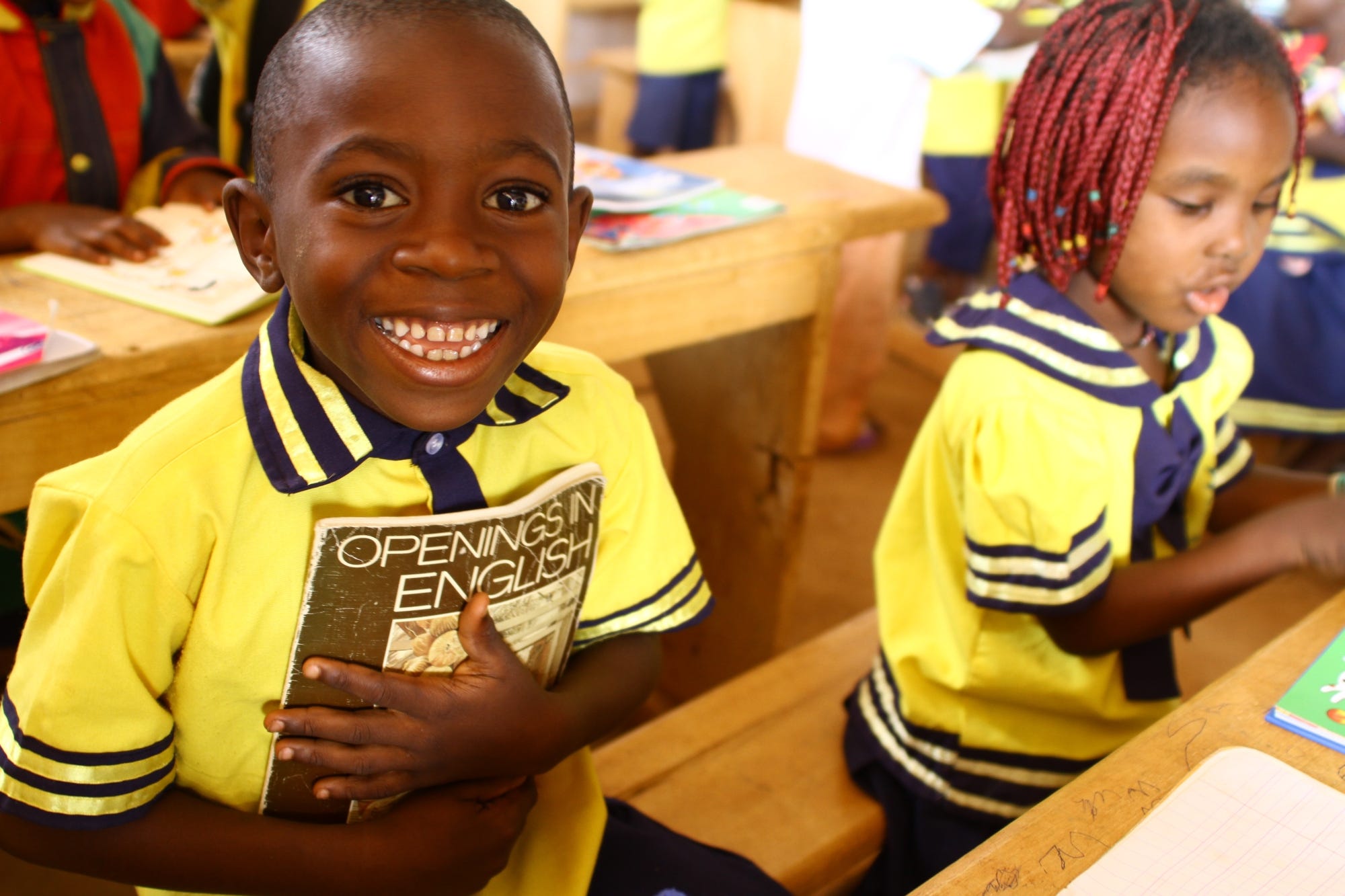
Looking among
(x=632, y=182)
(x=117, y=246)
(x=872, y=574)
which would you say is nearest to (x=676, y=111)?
(x=872, y=574)

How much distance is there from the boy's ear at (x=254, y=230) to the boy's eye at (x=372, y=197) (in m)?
0.09

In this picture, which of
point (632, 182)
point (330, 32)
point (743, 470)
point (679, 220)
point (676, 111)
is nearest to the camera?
point (330, 32)

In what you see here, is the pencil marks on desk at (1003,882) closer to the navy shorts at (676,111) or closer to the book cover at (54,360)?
the book cover at (54,360)

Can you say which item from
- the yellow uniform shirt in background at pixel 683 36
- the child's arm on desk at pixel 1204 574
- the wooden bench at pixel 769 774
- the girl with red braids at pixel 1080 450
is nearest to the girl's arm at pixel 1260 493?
the girl with red braids at pixel 1080 450

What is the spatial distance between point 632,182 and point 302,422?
953mm

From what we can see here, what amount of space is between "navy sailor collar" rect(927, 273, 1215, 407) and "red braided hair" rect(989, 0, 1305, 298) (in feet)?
0.19

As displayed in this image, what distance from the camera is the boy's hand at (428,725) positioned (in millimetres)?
→ 803

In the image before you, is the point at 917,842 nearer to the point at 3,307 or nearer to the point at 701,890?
the point at 701,890

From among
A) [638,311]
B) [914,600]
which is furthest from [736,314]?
[914,600]

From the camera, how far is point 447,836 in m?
0.85

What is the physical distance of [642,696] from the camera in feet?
3.31

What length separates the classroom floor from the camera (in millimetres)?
1714

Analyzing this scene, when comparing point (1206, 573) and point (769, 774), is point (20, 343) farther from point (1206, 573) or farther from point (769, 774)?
point (1206, 573)

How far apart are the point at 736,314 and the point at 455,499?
767mm
